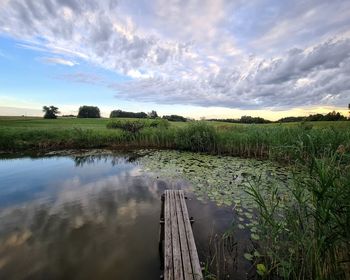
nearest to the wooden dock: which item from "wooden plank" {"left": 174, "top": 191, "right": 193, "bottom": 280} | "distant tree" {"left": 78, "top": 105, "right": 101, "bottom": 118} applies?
"wooden plank" {"left": 174, "top": 191, "right": 193, "bottom": 280}

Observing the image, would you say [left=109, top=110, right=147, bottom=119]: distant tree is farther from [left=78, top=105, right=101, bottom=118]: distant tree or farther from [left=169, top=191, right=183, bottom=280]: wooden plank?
[left=169, top=191, right=183, bottom=280]: wooden plank

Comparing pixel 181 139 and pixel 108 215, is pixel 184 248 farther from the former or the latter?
pixel 181 139

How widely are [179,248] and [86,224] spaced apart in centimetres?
269

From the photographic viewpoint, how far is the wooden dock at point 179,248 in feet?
8.74

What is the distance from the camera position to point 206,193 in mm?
6551

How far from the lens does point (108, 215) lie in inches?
207

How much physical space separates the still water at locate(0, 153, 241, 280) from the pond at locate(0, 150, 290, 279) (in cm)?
2

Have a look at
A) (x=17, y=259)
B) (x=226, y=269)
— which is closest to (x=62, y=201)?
(x=17, y=259)

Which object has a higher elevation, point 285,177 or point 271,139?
point 271,139

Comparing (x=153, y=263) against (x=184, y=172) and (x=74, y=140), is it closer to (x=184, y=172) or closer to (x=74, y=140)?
(x=184, y=172)

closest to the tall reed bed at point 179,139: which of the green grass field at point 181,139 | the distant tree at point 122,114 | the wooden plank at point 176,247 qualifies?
the green grass field at point 181,139

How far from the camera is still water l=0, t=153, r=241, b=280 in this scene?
136 inches

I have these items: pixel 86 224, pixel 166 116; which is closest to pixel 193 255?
pixel 86 224

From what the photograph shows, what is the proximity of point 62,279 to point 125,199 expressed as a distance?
3.13 m
